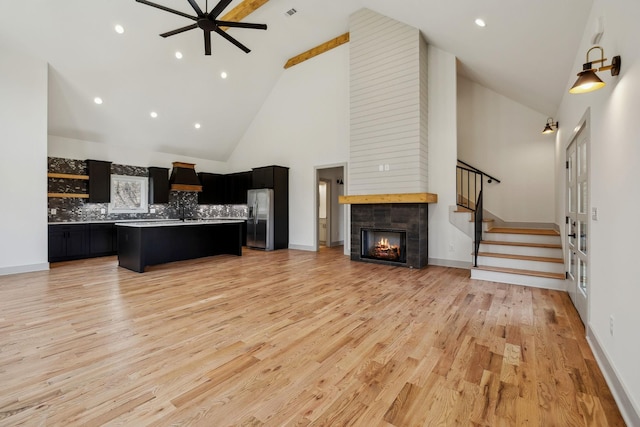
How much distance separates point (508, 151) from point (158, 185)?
9.08 meters

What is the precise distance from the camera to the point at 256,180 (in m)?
8.62

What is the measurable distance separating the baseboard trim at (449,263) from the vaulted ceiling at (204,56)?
323 centimetres

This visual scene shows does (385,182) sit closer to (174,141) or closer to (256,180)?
(256,180)

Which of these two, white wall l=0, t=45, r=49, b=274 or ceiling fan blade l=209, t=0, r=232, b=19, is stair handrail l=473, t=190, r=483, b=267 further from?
→ white wall l=0, t=45, r=49, b=274

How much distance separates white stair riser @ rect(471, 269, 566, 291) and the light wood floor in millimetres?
214

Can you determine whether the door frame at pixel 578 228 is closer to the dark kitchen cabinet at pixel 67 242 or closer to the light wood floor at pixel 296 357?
the light wood floor at pixel 296 357

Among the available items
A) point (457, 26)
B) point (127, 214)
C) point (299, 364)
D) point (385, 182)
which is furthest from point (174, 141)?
point (299, 364)

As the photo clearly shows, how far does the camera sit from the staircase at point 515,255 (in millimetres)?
4414

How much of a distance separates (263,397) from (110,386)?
1.06 m

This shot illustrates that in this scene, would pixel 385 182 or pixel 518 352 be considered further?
pixel 385 182

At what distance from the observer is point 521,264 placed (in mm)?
4699

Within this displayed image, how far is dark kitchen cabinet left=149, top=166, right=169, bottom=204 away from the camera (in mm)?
8359

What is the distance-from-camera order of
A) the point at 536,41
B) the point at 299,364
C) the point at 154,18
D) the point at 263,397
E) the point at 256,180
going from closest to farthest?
the point at 263,397 → the point at 299,364 → the point at 536,41 → the point at 154,18 → the point at 256,180

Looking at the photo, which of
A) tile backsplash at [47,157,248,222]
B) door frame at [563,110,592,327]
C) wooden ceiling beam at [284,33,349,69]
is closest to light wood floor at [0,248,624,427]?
door frame at [563,110,592,327]
